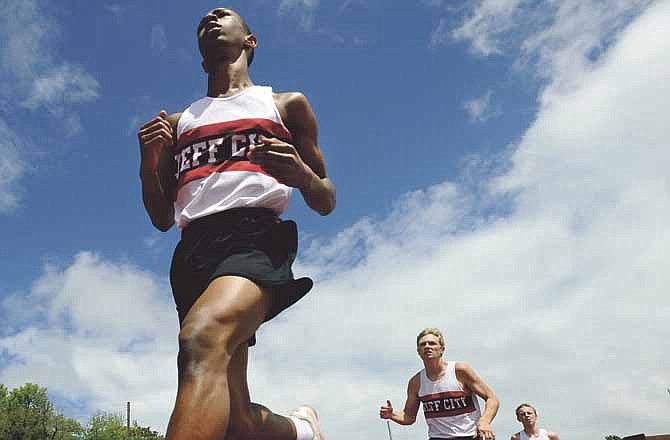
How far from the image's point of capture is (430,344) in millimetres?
7398

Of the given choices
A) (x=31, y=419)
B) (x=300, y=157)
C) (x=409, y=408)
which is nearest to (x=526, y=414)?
(x=409, y=408)

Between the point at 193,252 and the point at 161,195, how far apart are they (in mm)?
546

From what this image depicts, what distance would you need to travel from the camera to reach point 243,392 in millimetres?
2783

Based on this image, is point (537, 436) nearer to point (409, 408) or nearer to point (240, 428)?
point (409, 408)

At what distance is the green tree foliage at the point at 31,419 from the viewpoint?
4509cm

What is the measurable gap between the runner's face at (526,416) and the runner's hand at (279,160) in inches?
366

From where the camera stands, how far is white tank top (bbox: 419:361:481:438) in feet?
22.0

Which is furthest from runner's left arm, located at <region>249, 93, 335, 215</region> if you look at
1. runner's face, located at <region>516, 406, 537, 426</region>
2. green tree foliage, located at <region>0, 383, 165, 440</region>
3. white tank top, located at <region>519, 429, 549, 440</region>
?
green tree foliage, located at <region>0, 383, 165, 440</region>

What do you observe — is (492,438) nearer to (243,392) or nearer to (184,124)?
(243,392)

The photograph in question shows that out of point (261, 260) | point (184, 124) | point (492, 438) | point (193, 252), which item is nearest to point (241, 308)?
point (261, 260)

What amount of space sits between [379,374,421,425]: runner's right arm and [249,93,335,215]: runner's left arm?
15.4ft

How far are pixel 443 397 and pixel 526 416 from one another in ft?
13.9

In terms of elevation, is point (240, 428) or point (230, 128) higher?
point (230, 128)

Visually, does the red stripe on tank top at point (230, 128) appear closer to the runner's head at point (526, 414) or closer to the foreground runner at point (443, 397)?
the foreground runner at point (443, 397)
